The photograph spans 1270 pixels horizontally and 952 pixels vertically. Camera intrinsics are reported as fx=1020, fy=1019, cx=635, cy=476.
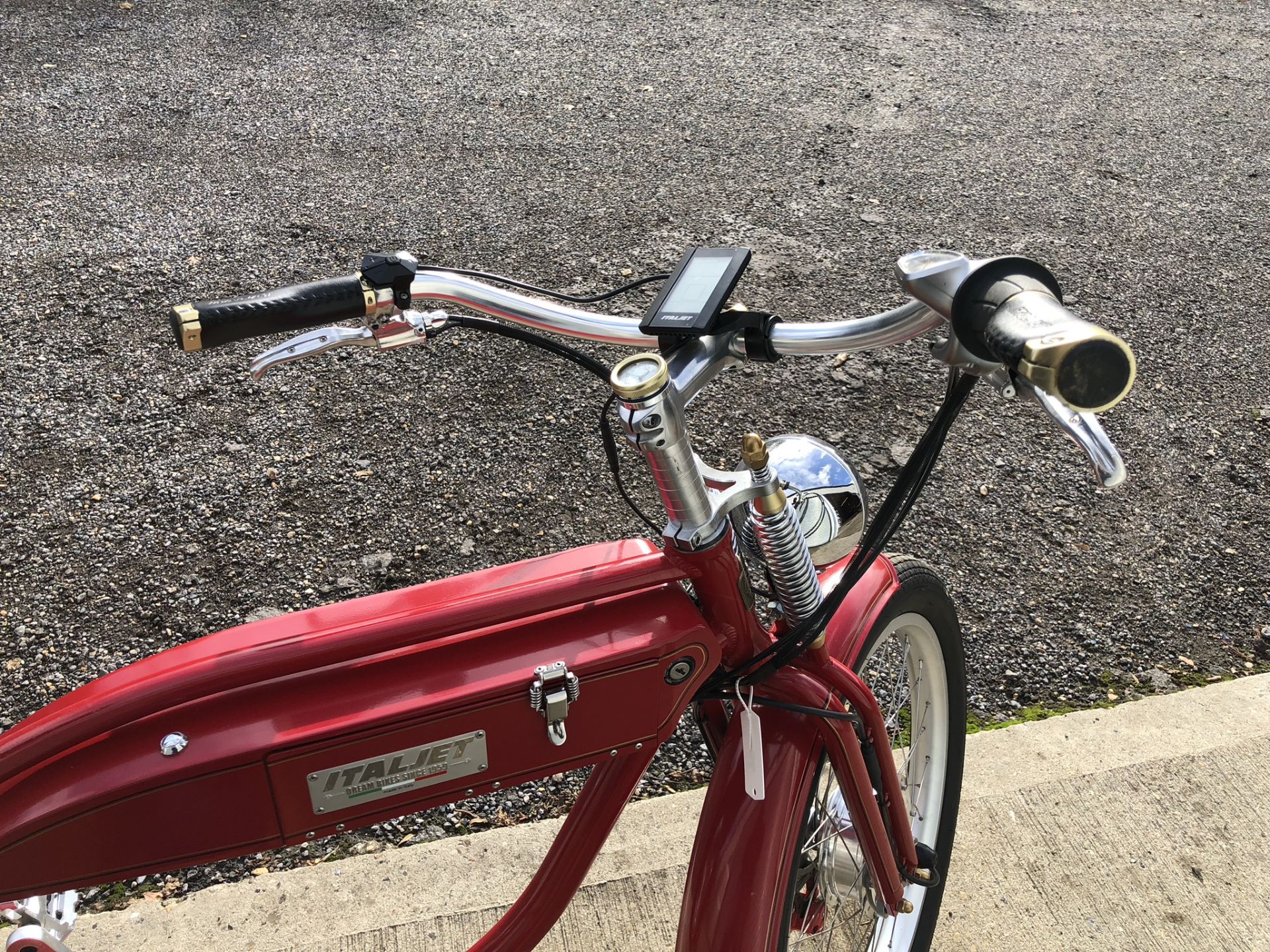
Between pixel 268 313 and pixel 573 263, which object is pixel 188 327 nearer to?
pixel 268 313

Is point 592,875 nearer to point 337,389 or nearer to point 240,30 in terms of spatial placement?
point 337,389

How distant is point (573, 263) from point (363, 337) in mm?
3000

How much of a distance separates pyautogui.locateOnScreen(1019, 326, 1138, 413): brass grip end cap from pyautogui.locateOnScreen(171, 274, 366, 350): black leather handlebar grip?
0.75 m

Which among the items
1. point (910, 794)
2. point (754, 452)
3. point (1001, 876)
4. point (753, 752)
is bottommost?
point (1001, 876)

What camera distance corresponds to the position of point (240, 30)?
232 inches

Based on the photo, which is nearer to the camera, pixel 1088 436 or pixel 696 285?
pixel 1088 436

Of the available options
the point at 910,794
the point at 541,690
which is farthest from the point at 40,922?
the point at 910,794

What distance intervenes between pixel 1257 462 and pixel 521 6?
16.4 feet

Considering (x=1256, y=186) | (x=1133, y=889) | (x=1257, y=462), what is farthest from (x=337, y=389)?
(x=1256, y=186)

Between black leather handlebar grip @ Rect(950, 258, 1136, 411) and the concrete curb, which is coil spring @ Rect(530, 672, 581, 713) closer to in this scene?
black leather handlebar grip @ Rect(950, 258, 1136, 411)

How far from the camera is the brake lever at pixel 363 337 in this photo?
112 centimetres

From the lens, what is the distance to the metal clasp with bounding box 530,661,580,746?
121cm

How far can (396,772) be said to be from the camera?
3.93 feet

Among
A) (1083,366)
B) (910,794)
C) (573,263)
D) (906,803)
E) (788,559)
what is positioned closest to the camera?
(1083,366)
